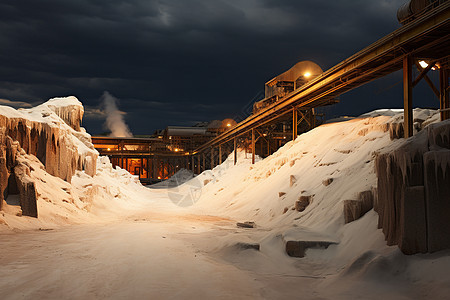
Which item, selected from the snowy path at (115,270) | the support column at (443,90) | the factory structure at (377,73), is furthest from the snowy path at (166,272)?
the support column at (443,90)

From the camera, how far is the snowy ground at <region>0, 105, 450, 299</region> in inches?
196

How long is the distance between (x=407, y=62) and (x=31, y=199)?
12.0m

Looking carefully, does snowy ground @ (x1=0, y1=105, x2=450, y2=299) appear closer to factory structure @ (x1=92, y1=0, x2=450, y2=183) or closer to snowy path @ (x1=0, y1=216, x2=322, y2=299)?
snowy path @ (x1=0, y1=216, x2=322, y2=299)

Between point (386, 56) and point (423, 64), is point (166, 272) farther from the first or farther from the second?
point (423, 64)

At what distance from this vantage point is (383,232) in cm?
620

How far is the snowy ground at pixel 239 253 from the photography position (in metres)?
4.99

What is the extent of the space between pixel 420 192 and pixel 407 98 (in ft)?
19.2

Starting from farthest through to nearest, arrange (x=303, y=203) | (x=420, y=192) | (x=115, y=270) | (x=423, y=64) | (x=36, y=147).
Result: (x=36, y=147), (x=423, y=64), (x=303, y=203), (x=115, y=270), (x=420, y=192)

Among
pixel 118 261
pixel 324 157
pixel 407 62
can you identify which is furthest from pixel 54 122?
pixel 407 62

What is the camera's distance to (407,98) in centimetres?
1020

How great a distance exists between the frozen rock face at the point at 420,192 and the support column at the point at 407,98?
180 inches

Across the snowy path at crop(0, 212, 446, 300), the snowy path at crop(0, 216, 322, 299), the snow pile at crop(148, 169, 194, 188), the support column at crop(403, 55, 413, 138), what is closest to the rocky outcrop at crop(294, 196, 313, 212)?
the snowy path at crop(0, 212, 446, 300)

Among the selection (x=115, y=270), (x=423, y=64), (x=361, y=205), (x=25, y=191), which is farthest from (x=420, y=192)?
(x=25, y=191)

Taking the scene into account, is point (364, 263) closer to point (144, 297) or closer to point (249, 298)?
point (249, 298)
